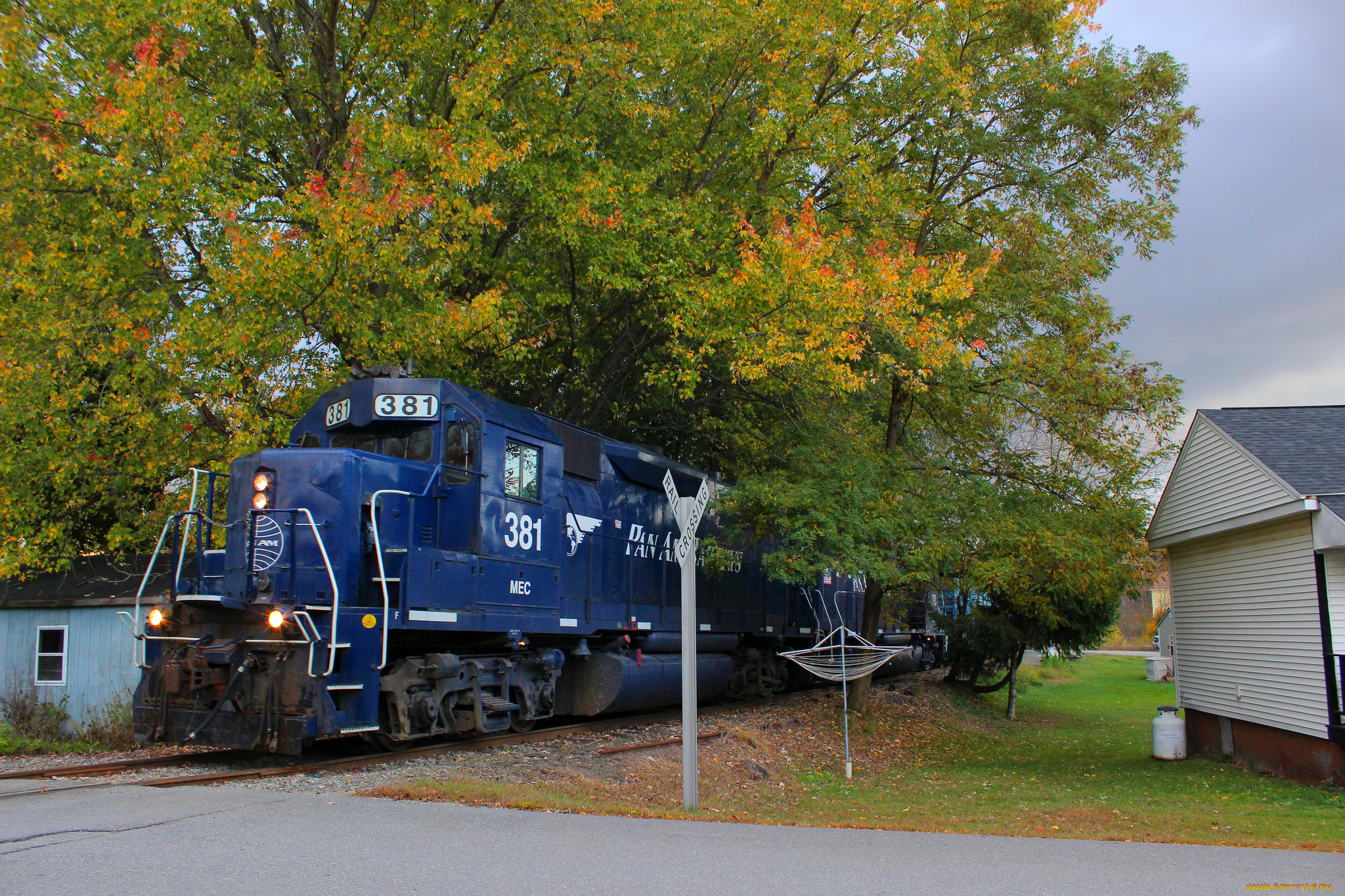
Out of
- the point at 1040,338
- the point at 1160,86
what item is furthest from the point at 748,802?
the point at 1160,86

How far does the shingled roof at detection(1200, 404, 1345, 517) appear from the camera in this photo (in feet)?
36.7

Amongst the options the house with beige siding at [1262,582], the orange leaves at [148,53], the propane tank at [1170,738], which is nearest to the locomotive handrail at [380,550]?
the orange leaves at [148,53]

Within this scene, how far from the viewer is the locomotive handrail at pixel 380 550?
9062 millimetres

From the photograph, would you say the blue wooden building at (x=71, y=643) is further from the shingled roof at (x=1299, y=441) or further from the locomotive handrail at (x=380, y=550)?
the shingled roof at (x=1299, y=441)

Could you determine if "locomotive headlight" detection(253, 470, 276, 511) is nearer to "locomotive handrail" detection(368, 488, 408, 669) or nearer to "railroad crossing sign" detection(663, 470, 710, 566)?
"locomotive handrail" detection(368, 488, 408, 669)

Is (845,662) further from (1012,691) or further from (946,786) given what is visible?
(1012,691)

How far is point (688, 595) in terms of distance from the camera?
9039 mm

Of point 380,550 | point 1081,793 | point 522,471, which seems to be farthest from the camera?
point 1081,793

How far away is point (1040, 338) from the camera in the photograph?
16.0 meters

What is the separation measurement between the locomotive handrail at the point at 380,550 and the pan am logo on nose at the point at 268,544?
2.89 ft

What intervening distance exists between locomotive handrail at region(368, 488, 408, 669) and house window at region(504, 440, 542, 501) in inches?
56.4

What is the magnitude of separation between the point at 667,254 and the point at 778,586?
7978 millimetres

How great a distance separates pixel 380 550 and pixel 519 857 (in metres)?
4.28

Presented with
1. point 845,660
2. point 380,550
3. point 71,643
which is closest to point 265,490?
point 380,550
